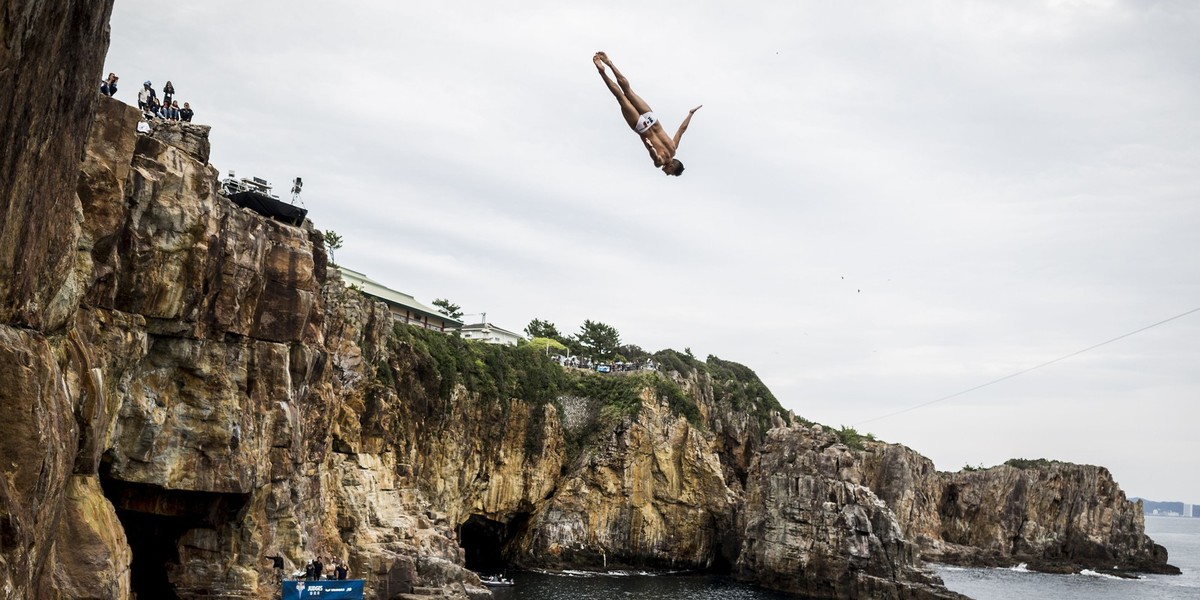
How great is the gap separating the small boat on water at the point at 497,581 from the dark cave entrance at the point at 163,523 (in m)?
29.1

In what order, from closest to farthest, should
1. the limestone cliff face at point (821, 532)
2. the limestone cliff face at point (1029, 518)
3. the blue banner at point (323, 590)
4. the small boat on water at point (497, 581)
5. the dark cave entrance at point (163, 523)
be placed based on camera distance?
the dark cave entrance at point (163, 523)
the blue banner at point (323, 590)
the small boat on water at point (497, 581)
the limestone cliff face at point (821, 532)
the limestone cliff face at point (1029, 518)

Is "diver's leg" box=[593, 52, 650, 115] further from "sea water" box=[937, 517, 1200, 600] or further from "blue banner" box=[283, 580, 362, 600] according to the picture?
"sea water" box=[937, 517, 1200, 600]

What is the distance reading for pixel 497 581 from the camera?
65.8m

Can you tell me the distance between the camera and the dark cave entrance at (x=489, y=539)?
261 feet

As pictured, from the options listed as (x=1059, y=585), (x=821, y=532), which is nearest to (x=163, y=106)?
(x=821, y=532)

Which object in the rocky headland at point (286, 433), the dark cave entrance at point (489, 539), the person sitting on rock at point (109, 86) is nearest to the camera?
the rocky headland at point (286, 433)

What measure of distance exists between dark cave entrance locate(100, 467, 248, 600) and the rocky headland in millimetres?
102

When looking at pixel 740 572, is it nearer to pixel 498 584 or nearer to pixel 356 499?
pixel 498 584

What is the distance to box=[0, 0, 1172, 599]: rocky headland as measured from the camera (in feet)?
63.7

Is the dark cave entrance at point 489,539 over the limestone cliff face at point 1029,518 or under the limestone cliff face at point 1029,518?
under

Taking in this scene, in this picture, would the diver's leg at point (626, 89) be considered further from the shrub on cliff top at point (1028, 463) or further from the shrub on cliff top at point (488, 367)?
the shrub on cliff top at point (1028, 463)

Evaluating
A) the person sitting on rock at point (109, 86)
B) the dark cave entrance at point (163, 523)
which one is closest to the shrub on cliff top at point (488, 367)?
the dark cave entrance at point (163, 523)

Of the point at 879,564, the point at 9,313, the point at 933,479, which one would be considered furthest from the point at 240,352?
the point at 933,479

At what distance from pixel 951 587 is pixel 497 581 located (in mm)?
39958
